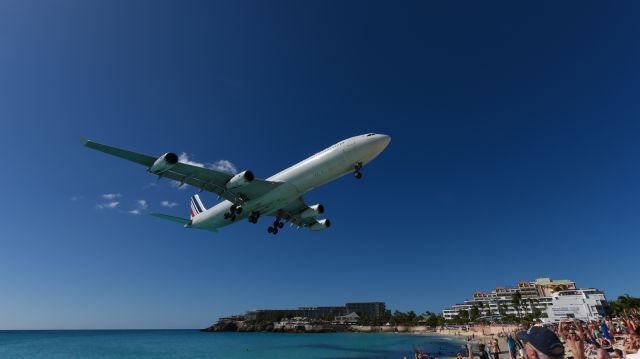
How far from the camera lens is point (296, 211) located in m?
37.6

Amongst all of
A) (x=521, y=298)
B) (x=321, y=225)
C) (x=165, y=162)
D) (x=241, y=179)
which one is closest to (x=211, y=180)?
(x=241, y=179)

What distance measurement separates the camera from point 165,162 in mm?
25016

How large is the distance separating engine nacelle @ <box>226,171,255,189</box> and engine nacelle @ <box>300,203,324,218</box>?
406 inches

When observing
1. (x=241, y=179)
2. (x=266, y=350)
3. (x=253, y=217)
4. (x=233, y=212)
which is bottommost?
(x=266, y=350)

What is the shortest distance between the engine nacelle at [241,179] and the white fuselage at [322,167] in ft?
8.84

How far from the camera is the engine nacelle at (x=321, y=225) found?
38375 millimetres

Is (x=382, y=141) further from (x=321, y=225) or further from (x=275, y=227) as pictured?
(x=275, y=227)

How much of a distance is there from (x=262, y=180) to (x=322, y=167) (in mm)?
5646

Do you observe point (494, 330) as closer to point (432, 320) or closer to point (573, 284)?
point (432, 320)

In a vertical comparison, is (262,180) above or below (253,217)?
above

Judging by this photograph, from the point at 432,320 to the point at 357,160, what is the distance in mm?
170665

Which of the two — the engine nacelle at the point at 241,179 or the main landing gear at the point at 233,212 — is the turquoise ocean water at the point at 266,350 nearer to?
the main landing gear at the point at 233,212

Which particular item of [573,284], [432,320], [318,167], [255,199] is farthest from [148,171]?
[573,284]

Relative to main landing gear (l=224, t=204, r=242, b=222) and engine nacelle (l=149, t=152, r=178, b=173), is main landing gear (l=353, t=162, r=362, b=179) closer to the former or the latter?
main landing gear (l=224, t=204, r=242, b=222)
